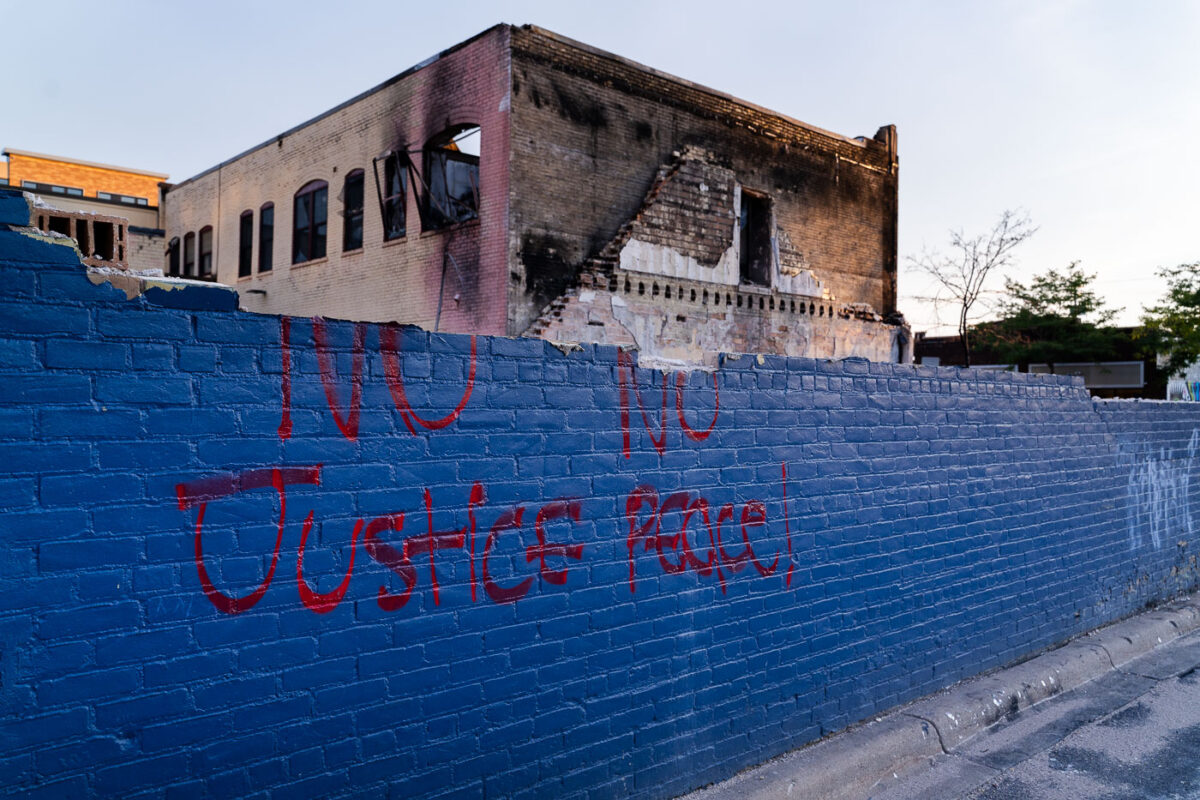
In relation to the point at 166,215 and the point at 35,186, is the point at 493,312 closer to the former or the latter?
the point at 166,215

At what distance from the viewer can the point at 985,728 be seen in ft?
19.6

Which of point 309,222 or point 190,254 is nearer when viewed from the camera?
point 309,222

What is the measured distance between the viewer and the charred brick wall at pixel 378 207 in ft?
47.5

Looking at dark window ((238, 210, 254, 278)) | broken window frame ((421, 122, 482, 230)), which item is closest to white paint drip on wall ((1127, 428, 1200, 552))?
broken window frame ((421, 122, 482, 230))

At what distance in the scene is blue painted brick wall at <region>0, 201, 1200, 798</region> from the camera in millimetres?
2688

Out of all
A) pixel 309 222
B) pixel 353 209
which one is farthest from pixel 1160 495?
pixel 309 222

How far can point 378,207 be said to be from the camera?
1734 cm

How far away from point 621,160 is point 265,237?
1040cm

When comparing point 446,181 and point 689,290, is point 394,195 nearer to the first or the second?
point 446,181

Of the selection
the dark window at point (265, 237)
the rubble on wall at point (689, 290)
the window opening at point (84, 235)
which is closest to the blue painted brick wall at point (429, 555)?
the window opening at point (84, 235)

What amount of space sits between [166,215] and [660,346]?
61.4 feet

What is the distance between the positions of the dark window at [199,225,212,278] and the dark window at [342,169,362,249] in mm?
7709

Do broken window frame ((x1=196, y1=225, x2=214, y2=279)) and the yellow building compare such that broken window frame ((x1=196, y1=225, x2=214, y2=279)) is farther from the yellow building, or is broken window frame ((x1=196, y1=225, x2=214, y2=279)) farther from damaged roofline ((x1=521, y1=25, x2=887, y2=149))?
damaged roofline ((x1=521, y1=25, x2=887, y2=149))

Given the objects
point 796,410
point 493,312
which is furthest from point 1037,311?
point 796,410
